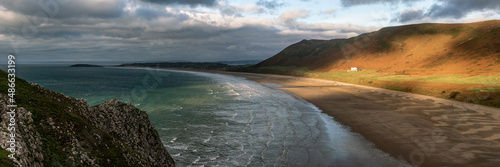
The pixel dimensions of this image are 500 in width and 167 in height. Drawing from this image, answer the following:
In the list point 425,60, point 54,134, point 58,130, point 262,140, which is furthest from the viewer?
point 425,60

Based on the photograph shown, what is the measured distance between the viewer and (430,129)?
19188mm

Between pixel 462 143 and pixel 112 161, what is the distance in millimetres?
18604

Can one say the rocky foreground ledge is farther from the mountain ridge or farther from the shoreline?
the mountain ridge

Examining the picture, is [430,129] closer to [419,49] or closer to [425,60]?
[425,60]

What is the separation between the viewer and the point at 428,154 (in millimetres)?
13906

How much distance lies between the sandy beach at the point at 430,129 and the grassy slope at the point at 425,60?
23.9ft

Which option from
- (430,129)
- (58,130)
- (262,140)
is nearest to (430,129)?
(430,129)

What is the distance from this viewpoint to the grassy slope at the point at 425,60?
128 feet

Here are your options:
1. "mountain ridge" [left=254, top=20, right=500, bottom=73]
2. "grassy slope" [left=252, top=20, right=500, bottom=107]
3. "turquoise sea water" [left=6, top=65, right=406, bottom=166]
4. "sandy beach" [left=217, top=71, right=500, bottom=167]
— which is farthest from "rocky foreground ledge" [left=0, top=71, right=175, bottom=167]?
"mountain ridge" [left=254, top=20, right=500, bottom=73]

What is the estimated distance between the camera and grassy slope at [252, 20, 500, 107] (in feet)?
128

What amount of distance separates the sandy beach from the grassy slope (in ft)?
23.9

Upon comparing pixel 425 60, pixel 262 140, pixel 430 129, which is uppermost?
pixel 425 60

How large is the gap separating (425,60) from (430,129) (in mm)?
78392

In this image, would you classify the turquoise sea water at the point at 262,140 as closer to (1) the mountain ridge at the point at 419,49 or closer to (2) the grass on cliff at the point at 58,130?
(2) the grass on cliff at the point at 58,130
